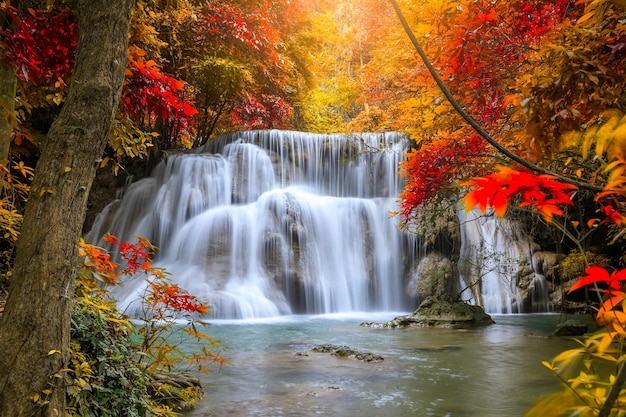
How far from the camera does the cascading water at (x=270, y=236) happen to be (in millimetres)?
11312

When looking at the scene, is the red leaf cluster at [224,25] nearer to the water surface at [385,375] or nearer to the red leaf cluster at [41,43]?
the water surface at [385,375]

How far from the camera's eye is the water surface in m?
4.20

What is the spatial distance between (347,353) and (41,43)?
4.71 meters

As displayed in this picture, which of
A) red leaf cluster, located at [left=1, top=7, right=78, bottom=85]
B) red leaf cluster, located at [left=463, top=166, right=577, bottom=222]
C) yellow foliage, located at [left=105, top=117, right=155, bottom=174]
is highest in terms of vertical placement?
red leaf cluster, located at [left=1, top=7, right=78, bottom=85]

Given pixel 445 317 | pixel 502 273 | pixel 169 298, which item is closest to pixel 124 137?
pixel 169 298

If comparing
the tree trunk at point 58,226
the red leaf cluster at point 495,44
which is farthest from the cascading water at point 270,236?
the tree trunk at point 58,226

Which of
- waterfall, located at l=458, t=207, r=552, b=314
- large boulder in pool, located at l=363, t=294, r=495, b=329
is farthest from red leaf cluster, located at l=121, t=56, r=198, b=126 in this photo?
waterfall, located at l=458, t=207, r=552, b=314

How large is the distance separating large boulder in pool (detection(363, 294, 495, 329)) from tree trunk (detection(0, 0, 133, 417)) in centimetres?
731

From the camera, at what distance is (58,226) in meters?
2.18

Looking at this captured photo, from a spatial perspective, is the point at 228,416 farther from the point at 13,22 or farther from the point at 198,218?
the point at 198,218

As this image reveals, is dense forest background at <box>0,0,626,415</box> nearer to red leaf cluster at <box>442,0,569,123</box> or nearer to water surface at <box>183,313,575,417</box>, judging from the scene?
red leaf cluster at <box>442,0,569,123</box>

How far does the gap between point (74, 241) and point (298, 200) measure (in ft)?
36.0

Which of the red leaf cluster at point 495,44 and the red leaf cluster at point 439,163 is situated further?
the red leaf cluster at point 439,163

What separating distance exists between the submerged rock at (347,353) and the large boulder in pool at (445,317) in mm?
2647
